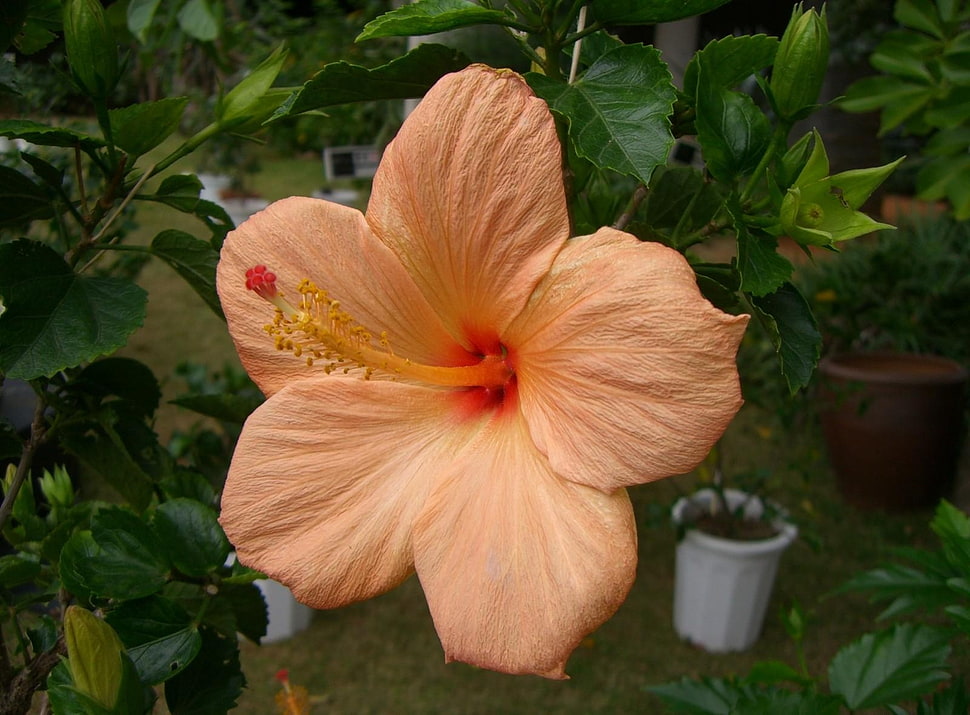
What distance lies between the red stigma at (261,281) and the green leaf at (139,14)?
3.50 feet

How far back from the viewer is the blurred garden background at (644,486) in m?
1.90

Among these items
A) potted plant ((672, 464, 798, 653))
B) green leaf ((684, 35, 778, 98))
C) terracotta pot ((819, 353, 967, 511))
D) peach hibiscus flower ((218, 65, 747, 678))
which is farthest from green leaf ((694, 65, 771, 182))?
terracotta pot ((819, 353, 967, 511))

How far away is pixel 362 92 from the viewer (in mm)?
631

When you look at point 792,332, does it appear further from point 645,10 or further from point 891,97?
point 891,97

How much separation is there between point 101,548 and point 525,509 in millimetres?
382

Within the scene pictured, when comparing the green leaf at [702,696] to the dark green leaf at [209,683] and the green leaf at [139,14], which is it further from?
the green leaf at [139,14]

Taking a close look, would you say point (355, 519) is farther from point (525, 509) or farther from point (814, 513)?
point (814, 513)

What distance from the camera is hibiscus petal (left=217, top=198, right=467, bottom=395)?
1.97ft

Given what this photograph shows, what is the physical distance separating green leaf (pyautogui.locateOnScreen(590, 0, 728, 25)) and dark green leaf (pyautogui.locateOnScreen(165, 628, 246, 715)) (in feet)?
2.05

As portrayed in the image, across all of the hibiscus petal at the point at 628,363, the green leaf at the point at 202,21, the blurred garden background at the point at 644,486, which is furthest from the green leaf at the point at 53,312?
the green leaf at the point at 202,21

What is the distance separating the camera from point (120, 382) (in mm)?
849

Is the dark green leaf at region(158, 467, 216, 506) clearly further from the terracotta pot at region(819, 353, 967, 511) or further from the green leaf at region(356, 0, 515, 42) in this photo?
the terracotta pot at region(819, 353, 967, 511)

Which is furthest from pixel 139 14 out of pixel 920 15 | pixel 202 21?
pixel 920 15

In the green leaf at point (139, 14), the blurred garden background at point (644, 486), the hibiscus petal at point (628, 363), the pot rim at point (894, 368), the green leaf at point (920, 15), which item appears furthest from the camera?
the pot rim at point (894, 368)
